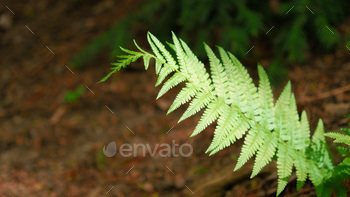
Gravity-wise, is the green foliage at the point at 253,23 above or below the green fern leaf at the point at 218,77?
above

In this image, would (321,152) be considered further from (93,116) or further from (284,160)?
(93,116)

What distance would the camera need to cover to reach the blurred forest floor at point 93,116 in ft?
9.21

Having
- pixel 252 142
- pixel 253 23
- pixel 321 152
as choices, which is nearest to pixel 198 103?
pixel 252 142

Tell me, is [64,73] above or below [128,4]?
below

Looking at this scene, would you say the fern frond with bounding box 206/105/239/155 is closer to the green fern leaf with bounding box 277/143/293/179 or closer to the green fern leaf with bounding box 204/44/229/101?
the green fern leaf with bounding box 204/44/229/101

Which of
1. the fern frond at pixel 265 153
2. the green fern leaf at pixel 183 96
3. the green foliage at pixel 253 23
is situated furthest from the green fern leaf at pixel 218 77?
Result: the green foliage at pixel 253 23

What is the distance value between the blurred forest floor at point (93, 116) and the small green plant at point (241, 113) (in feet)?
1.05

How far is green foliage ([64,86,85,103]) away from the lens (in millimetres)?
4238

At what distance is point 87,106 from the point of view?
13.7ft

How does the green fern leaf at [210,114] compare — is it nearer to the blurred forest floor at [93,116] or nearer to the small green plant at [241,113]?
the small green plant at [241,113]

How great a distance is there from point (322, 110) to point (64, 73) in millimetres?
3449

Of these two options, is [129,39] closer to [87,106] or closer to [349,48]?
[87,106]

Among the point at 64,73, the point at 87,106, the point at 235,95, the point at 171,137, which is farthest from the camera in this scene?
the point at 64,73

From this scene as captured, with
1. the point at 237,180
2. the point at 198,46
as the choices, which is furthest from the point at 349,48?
the point at 237,180
